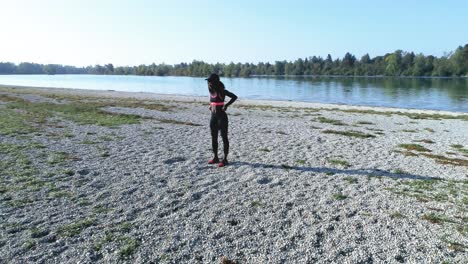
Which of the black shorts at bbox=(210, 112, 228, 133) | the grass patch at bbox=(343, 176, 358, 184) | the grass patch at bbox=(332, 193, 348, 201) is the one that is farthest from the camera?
the black shorts at bbox=(210, 112, 228, 133)

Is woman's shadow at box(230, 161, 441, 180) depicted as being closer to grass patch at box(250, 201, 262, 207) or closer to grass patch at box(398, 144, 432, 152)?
grass patch at box(250, 201, 262, 207)

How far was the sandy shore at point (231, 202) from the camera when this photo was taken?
17.4ft

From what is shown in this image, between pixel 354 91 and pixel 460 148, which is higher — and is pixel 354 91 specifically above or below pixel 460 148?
above

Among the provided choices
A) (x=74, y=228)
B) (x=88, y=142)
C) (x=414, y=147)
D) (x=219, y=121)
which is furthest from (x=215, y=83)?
(x=414, y=147)

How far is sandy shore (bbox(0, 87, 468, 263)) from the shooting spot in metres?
5.31

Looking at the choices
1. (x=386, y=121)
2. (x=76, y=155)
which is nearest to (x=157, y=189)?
(x=76, y=155)

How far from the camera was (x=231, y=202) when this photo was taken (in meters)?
7.26

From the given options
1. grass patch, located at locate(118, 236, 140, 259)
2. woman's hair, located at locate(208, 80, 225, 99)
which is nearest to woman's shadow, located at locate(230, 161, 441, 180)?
woman's hair, located at locate(208, 80, 225, 99)

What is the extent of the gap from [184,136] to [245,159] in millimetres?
4760

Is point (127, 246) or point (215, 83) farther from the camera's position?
point (215, 83)

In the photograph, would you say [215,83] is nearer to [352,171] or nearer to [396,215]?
[352,171]

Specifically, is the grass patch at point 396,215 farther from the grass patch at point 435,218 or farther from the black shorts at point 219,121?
the black shorts at point 219,121

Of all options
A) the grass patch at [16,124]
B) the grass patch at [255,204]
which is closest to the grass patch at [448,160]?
the grass patch at [255,204]

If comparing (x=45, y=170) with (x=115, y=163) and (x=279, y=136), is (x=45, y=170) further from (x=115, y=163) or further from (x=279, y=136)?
(x=279, y=136)
